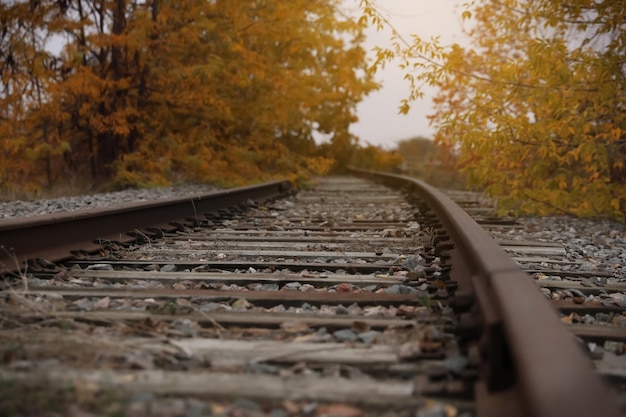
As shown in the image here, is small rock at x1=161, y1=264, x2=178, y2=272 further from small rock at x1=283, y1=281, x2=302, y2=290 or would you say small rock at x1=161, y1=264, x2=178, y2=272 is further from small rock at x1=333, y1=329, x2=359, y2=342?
small rock at x1=333, y1=329, x2=359, y2=342

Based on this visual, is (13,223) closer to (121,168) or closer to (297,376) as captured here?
(297,376)

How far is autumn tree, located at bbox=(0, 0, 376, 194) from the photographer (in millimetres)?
10422

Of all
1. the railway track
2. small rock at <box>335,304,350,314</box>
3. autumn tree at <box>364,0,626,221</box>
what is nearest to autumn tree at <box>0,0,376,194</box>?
autumn tree at <box>364,0,626,221</box>

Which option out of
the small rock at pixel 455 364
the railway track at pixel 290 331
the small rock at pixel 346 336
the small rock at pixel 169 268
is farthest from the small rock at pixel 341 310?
the small rock at pixel 169 268

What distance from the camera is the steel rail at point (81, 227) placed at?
10.2ft

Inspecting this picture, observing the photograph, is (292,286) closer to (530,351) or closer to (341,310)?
(341,310)

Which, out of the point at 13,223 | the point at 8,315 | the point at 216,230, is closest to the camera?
the point at 8,315

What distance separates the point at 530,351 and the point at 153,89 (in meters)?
11.2

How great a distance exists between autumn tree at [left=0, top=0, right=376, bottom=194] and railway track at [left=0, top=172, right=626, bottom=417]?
289 inches

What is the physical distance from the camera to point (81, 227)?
12.6ft

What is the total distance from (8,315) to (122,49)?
9764 mm

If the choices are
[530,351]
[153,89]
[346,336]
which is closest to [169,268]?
[346,336]

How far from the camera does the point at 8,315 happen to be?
7.12 ft

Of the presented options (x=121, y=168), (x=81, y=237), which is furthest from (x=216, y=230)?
(x=121, y=168)
